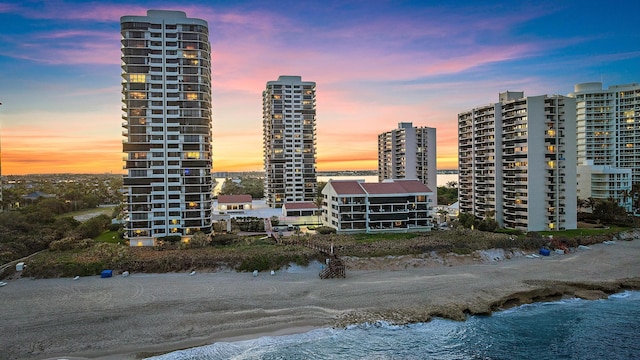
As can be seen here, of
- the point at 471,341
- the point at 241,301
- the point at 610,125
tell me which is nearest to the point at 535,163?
the point at 471,341

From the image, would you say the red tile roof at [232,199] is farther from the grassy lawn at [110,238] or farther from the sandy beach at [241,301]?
→ the sandy beach at [241,301]

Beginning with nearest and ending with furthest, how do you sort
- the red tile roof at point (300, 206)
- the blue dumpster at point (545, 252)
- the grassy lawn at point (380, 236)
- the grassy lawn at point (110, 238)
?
the blue dumpster at point (545, 252)
the grassy lawn at point (380, 236)
the grassy lawn at point (110, 238)
the red tile roof at point (300, 206)

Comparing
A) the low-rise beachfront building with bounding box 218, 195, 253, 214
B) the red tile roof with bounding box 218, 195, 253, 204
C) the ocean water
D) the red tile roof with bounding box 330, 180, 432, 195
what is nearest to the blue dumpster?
the red tile roof with bounding box 330, 180, 432, 195

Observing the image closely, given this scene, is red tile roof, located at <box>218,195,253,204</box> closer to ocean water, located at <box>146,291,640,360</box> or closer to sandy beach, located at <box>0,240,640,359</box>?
sandy beach, located at <box>0,240,640,359</box>

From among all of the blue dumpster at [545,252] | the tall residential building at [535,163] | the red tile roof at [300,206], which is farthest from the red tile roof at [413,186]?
the red tile roof at [300,206]

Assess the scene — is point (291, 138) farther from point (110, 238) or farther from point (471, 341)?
point (471, 341)

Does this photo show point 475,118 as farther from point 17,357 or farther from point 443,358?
point 17,357
